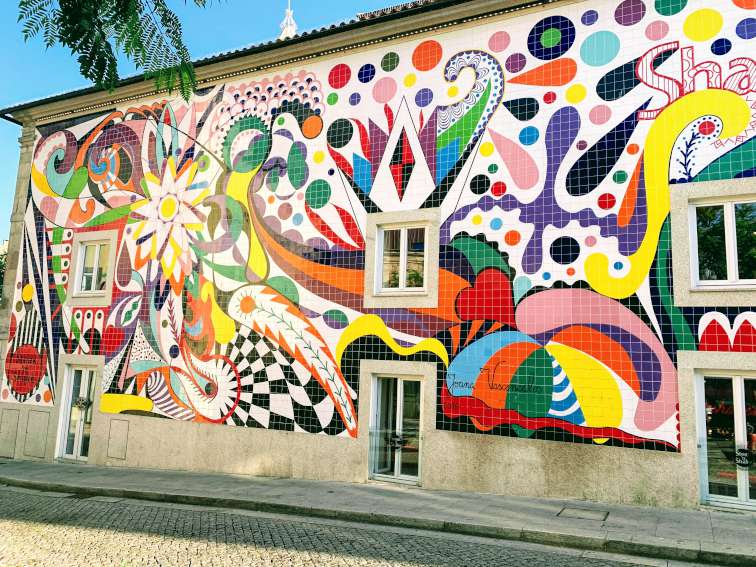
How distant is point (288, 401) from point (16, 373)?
313 inches

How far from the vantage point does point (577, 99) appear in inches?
395

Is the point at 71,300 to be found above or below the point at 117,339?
above

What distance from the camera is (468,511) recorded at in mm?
8555

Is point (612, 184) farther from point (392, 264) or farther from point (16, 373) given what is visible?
point (16, 373)

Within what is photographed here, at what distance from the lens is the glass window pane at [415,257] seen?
36.3ft

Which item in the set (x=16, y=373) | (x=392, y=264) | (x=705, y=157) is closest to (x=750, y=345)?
(x=705, y=157)

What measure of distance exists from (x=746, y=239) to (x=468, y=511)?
5.59 metres

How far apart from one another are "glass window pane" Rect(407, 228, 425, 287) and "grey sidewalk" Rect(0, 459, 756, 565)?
358 centimetres

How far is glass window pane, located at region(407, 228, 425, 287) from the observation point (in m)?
11.1

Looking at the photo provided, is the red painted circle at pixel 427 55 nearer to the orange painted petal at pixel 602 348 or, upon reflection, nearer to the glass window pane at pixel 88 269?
the orange painted petal at pixel 602 348

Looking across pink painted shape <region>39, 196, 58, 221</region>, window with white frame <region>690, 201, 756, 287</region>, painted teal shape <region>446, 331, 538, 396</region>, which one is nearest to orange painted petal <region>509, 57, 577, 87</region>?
window with white frame <region>690, 201, 756, 287</region>

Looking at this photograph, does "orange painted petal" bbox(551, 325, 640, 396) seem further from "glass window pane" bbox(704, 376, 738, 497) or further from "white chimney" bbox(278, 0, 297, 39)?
"white chimney" bbox(278, 0, 297, 39)

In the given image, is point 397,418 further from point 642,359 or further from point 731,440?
point 731,440

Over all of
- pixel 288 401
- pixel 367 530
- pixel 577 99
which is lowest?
pixel 367 530
